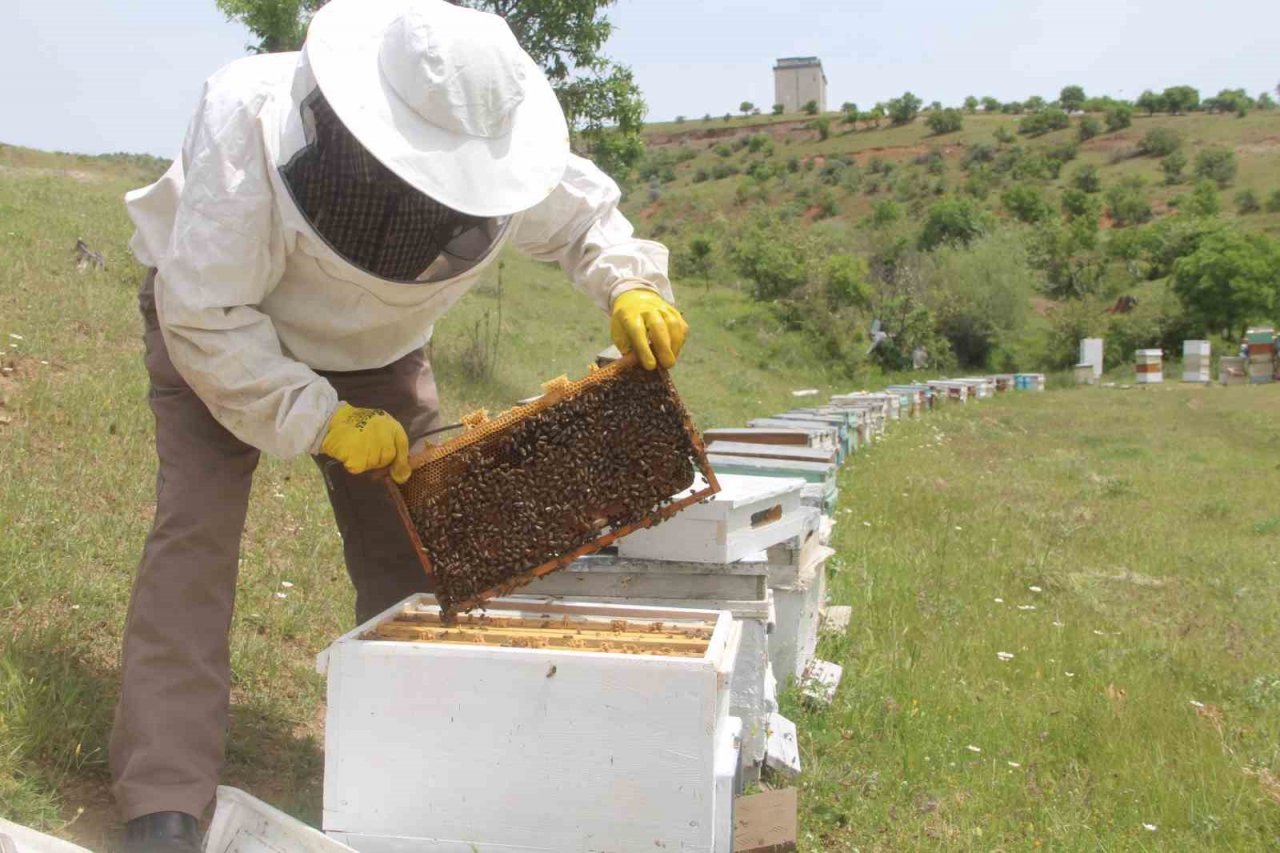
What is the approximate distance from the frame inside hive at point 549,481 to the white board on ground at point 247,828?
60cm

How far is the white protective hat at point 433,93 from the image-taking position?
234 centimetres

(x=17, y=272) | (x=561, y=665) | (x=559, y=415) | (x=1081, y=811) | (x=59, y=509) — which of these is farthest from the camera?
(x=17, y=272)

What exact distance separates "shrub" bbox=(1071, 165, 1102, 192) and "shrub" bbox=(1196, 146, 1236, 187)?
195 inches

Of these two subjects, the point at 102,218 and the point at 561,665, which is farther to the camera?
the point at 102,218

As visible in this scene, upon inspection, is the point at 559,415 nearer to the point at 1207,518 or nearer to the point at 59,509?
the point at 59,509

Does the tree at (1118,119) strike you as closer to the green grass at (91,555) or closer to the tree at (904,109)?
the tree at (904,109)

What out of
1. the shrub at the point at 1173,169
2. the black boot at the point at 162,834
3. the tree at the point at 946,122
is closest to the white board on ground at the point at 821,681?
the black boot at the point at 162,834

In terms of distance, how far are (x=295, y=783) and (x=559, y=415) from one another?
1.38 metres

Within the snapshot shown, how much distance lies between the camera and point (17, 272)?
23.0 ft

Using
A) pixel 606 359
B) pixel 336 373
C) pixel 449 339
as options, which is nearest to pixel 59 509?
pixel 336 373

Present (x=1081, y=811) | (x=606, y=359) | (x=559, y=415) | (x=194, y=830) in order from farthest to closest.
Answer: (x=1081, y=811), (x=606, y=359), (x=559, y=415), (x=194, y=830)

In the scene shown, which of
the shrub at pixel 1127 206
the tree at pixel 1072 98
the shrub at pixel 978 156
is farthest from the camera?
the tree at pixel 1072 98

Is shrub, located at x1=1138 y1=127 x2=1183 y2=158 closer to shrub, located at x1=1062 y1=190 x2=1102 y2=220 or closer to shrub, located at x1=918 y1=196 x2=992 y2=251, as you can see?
shrub, located at x1=1062 y1=190 x2=1102 y2=220

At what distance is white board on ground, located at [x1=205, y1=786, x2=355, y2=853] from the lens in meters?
2.20
